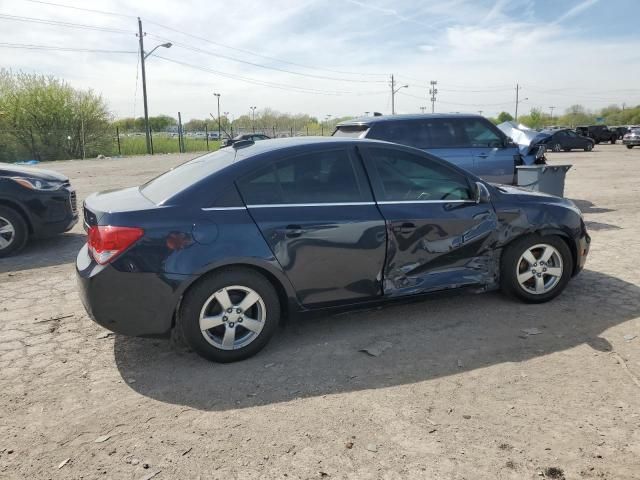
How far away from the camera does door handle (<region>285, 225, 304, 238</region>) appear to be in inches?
143

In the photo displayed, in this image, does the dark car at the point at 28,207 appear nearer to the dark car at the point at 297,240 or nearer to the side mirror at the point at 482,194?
the dark car at the point at 297,240

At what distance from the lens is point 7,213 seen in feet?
22.1

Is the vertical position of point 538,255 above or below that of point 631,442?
above

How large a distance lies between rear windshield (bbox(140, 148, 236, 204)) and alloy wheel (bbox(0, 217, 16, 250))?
363 centimetres

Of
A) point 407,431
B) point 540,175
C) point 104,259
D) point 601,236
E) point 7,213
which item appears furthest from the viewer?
point 540,175

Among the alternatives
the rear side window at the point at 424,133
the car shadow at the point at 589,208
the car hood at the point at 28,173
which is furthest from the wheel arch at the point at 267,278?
the car shadow at the point at 589,208

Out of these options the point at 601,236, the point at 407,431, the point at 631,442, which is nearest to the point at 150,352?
the point at 407,431

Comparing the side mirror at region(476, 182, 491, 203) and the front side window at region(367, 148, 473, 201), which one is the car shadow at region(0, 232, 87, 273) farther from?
the side mirror at region(476, 182, 491, 203)

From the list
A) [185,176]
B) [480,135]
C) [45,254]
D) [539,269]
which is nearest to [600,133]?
[480,135]

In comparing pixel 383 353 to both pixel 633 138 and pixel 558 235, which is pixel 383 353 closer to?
pixel 558 235

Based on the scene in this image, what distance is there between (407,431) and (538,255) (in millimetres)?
2465

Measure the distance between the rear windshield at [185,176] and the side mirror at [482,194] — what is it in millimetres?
2072

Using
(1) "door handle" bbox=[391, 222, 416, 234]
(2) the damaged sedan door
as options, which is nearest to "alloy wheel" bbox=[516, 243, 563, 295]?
(2) the damaged sedan door

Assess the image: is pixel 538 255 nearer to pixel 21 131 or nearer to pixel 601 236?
pixel 601 236
